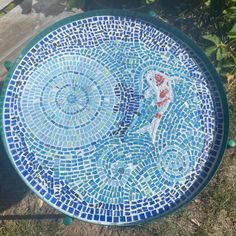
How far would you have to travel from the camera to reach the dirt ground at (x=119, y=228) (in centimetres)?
377

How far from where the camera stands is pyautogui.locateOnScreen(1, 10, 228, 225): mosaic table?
290cm

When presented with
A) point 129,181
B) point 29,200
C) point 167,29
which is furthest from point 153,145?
point 29,200

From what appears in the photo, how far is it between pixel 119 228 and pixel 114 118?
50.0 inches

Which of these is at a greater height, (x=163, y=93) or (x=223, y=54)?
(x=163, y=93)

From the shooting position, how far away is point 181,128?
120 inches

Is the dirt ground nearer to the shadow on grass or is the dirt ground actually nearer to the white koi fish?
the shadow on grass

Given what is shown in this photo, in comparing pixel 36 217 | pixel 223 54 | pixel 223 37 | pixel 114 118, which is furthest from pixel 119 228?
pixel 223 37

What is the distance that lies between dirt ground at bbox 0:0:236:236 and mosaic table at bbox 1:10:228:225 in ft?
3.20

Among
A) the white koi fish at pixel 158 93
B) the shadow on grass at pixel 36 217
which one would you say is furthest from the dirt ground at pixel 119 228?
the white koi fish at pixel 158 93

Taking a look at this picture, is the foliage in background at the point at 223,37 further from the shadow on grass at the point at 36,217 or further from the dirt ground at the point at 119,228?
the shadow on grass at the point at 36,217

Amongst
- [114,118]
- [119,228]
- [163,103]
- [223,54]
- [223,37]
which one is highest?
[114,118]

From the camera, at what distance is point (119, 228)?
377cm

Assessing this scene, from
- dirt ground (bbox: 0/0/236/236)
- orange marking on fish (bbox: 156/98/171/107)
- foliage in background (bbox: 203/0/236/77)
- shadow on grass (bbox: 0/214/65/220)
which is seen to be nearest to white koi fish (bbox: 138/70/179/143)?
orange marking on fish (bbox: 156/98/171/107)

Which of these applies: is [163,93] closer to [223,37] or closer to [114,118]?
[114,118]
